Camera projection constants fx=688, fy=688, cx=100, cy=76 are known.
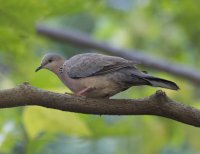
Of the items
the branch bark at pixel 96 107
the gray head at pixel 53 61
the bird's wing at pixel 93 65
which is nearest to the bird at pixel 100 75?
the bird's wing at pixel 93 65

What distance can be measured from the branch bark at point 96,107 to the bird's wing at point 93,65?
15.8 inches

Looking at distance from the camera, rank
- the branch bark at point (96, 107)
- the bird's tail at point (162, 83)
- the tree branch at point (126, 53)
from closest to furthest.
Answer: the branch bark at point (96, 107), the bird's tail at point (162, 83), the tree branch at point (126, 53)

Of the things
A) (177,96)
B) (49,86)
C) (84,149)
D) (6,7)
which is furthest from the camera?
(177,96)

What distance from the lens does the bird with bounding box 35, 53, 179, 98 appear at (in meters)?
3.41

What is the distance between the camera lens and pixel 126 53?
6.19 meters

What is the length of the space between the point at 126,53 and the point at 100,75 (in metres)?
2.66

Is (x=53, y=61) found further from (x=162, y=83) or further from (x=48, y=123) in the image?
(x=162, y=83)

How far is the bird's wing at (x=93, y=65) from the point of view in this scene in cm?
351

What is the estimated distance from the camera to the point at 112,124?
484 cm

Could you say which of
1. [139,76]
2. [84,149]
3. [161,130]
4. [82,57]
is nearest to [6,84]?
[84,149]

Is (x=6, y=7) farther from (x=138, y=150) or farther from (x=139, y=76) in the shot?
(x=138, y=150)

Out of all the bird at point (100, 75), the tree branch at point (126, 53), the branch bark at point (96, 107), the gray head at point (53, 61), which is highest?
the tree branch at point (126, 53)

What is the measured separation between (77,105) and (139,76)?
1.30 ft

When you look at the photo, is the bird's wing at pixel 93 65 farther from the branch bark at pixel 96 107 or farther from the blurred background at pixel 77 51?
the branch bark at pixel 96 107
